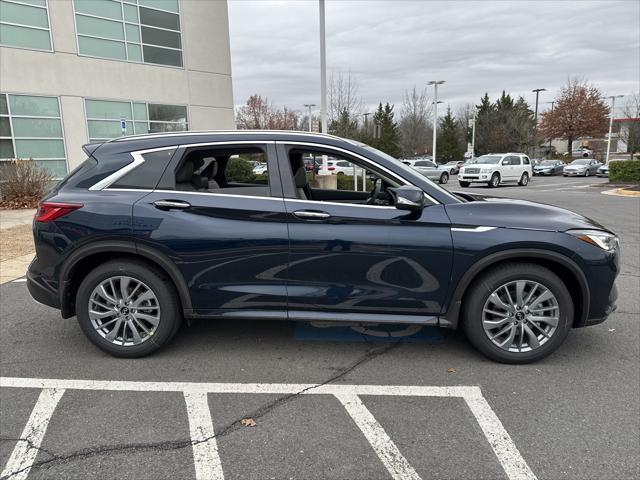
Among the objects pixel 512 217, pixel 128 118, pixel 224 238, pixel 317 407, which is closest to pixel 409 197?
pixel 512 217

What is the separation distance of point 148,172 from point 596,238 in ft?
11.5

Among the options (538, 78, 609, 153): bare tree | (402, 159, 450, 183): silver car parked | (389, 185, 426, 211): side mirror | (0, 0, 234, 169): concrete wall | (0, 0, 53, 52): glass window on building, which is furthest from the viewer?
(538, 78, 609, 153): bare tree

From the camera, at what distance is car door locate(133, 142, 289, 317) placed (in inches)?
140

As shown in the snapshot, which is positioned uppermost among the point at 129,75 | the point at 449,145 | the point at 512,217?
the point at 129,75

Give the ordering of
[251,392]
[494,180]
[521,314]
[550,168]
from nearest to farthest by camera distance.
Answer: [251,392]
[521,314]
[494,180]
[550,168]

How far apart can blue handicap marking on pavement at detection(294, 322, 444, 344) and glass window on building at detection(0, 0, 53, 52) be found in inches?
647

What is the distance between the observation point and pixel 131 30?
18.0 metres

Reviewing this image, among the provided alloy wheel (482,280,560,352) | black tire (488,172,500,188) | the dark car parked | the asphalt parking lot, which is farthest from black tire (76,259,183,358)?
the dark car parked

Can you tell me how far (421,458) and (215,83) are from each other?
20.5 m

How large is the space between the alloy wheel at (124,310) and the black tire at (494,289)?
2.49 m

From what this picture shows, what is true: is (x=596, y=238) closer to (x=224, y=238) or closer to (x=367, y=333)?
(x=367, y=333)

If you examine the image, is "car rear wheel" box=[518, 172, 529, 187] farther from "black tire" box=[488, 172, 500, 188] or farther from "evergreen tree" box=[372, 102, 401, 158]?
"evergreen tree" box=[372, 102, 401, 158]

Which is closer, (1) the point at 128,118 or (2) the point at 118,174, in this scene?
(2) the point at 118,174

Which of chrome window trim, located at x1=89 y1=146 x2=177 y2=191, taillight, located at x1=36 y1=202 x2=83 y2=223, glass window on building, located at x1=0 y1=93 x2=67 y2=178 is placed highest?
glass window on building, located at x1=0 y1=93 x2=67 y2=178
